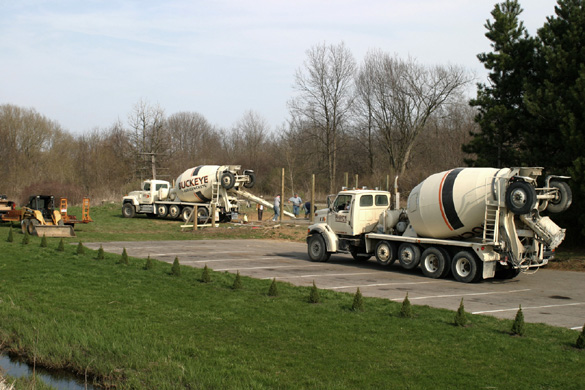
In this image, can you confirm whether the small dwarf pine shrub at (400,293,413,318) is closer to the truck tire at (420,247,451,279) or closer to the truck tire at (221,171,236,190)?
the truck tire at (420,247,451,279)

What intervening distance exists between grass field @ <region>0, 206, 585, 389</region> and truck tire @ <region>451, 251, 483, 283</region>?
538 centimetres

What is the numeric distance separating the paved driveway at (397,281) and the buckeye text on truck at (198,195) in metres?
12.6

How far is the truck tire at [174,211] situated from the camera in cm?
4122

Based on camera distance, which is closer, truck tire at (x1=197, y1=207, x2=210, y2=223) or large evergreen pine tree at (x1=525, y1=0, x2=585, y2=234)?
large evergreen pine tree at (x1=525, y1=0, x2=585, y2=234)

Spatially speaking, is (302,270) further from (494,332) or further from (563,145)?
(563,145)

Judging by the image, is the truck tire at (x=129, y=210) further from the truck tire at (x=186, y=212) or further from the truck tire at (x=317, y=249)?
the truck tire at (x=317, y=249)

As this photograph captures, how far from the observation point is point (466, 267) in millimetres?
17500

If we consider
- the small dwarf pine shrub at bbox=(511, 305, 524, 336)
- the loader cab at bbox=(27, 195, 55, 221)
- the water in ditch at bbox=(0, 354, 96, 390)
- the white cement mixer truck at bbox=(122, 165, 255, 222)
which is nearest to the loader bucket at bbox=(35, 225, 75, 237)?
the loader cab at bbox=(27, 195, 55, 221)

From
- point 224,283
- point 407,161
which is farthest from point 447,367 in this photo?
point 407,161

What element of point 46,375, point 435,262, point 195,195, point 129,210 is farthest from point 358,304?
point 129,210

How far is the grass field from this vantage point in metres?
7.67

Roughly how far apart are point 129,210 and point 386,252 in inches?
1100

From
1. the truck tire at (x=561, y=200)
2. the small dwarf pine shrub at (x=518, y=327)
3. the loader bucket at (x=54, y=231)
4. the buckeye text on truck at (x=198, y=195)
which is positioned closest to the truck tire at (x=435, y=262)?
the truck tire at (x=561, y=200)

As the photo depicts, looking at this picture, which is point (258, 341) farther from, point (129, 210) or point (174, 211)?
point (129, 210)
